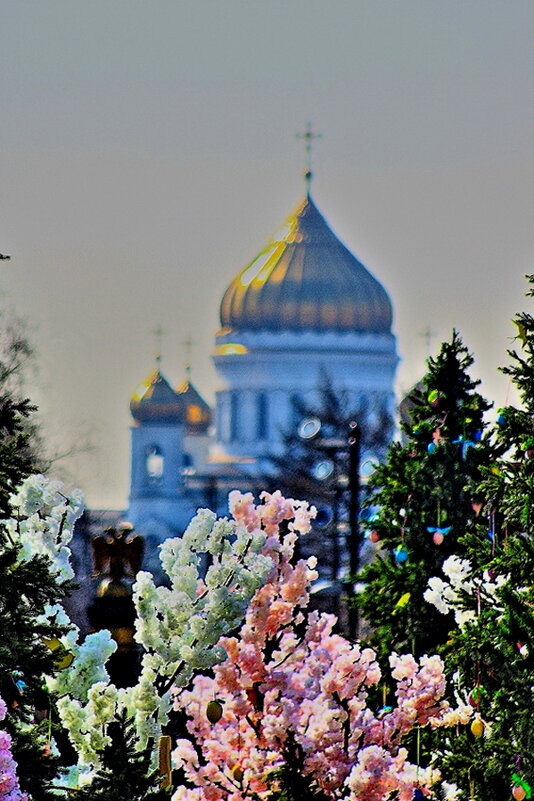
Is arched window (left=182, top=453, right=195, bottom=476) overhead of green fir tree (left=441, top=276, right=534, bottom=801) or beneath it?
beneath

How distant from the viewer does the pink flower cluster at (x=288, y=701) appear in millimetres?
13445

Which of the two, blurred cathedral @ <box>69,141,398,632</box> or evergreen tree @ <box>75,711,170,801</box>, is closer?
evergreen tree @ <box>75,711,170,801</box>

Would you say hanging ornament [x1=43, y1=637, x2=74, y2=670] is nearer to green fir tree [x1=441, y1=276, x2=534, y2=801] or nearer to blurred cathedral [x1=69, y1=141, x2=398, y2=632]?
green fir tree [x1=441, y1=276, x2=534, y2=801]

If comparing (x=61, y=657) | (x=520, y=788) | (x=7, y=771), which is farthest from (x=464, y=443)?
(x=7, y=771)

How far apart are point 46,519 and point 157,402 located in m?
106

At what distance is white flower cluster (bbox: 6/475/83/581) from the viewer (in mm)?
14469

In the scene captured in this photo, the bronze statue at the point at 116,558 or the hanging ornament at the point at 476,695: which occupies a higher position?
the bronze statue at the point at 116,558

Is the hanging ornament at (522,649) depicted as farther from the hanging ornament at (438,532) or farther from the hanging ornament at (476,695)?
the hanging ornament at (438,532)

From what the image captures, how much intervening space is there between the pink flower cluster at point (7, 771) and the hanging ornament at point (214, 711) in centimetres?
216

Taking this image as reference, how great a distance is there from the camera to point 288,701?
44.5 feet

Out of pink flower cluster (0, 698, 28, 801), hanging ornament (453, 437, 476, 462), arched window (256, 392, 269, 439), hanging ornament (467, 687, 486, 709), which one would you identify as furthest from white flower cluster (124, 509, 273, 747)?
arched window (256, 392, 269, 439)

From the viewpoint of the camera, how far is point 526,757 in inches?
511

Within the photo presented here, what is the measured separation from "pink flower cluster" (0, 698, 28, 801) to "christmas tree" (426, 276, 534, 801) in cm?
240

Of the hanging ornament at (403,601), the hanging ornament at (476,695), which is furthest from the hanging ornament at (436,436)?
the hanging ornament at (476,695)
